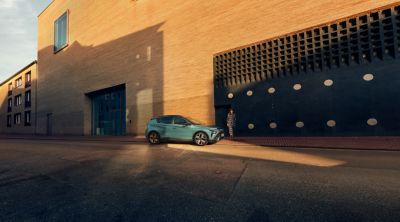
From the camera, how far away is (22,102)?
3400 centimetres

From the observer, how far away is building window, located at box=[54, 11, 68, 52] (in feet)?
86.0

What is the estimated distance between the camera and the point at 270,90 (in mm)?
11375

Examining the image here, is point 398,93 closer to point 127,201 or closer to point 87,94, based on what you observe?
point 127,201

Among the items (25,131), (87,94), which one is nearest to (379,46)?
(87,94)

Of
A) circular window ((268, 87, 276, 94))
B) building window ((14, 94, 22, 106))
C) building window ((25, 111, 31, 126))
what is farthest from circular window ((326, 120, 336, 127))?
building window ((14, 94, 22, 106))

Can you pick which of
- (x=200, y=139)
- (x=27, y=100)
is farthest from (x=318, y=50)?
(x=27, y=100)

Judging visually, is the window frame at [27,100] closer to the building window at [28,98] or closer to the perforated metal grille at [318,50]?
the building window at [28,98]

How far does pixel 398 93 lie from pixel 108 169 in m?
11.4

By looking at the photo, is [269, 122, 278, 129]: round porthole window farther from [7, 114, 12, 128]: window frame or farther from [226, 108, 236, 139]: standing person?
[7, 114, 12, 128]: window frame

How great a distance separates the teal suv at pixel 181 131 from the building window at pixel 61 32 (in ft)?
77.4

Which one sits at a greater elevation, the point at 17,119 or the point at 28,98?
the point at 28,98

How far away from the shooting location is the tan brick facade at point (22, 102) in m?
30.9

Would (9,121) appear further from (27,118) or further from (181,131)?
(181,131)

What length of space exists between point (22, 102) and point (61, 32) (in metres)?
16.2
